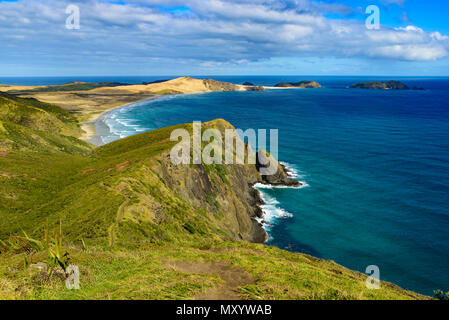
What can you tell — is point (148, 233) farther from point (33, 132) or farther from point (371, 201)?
point (33, 132)

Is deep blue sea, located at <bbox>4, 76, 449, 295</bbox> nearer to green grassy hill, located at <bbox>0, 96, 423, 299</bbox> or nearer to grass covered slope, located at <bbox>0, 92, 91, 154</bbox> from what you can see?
green grassy hill, located at <bbox>0, 96, 423, 299</bbox>

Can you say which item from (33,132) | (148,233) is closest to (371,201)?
(148,233)

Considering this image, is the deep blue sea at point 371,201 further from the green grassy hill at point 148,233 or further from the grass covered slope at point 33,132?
the grass covered slope at point 33,132

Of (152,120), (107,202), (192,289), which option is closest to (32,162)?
(107,202)

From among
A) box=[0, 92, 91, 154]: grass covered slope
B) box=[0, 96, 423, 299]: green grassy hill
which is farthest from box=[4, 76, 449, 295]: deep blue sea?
box=[0, 92, 91, 154]: grass covered slope

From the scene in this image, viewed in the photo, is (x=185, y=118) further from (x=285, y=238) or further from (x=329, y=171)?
(x=285, y=238)

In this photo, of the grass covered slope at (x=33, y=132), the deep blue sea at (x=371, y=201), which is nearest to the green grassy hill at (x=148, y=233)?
the grass covered slope at (x=33, y=132)
